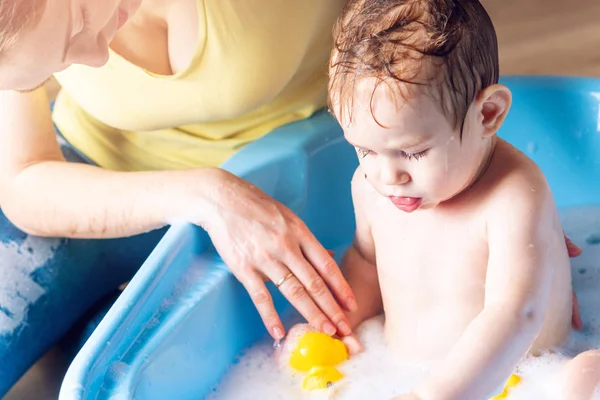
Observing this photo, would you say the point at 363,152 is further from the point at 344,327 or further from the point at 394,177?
the point at 344,327

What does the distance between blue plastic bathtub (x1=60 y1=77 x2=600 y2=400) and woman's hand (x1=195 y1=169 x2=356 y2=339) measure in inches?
1.9

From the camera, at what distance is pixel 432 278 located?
1048 millimetres

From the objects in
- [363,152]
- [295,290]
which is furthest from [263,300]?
[363,152]

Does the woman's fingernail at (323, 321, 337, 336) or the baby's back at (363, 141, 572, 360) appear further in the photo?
the woman's fingernail at (323, 321, 337, 336)

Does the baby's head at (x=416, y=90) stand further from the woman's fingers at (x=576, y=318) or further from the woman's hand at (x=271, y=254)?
the woman's fingers at (x=576, y=318)

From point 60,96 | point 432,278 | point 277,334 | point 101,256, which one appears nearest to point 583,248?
point 432,278

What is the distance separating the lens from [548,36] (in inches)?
87.8

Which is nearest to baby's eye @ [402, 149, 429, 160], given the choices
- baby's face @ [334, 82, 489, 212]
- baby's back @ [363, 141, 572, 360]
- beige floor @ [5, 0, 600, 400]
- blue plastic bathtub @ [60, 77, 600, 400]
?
baby's face @ [334, 82, 489, 212]

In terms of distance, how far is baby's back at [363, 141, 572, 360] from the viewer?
98 cm

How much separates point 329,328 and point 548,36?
4.59 ft

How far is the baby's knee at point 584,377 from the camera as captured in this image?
0.96 meters

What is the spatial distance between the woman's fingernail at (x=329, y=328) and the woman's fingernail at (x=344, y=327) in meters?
0.01

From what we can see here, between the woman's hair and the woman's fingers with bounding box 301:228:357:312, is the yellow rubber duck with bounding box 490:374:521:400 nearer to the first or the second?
the woman's fingers with bounding box 301:228:357:312

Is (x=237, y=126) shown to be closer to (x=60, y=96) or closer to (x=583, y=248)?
(x=60, y=96)
